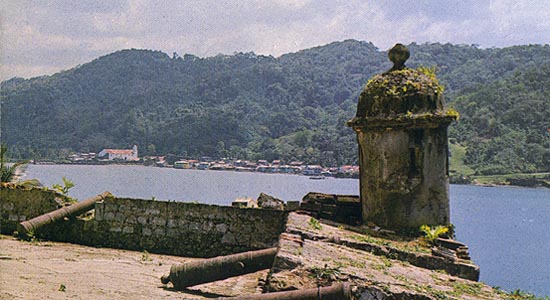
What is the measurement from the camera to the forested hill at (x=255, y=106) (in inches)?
3292

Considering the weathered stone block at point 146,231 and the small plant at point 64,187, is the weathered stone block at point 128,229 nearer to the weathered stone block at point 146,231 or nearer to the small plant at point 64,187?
the weathered stone block at point 146,231

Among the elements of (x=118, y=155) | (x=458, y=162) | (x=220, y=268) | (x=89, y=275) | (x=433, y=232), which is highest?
(x=118, y=155)

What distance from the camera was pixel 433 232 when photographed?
8820 mm

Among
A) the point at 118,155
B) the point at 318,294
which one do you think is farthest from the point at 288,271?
the point at 118,155

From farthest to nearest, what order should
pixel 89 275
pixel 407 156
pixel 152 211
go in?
1. pixel 152 211
2. pixel 407 156
3. pixel 89 275

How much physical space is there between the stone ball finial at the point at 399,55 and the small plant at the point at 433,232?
290cm

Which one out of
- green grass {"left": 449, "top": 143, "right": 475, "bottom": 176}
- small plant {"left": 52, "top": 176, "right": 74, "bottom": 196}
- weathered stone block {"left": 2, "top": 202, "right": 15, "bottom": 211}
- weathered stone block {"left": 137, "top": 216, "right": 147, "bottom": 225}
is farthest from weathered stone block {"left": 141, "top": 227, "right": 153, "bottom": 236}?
green grass {"left": 449, "top": 143, "right": 475, "bottom": 176}

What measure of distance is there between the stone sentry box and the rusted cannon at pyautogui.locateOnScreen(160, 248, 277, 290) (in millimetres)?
2614

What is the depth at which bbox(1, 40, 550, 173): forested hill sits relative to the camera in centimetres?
8362

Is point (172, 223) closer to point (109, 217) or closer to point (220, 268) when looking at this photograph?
point (109, 217)

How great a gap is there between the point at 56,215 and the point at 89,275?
11.0 ft

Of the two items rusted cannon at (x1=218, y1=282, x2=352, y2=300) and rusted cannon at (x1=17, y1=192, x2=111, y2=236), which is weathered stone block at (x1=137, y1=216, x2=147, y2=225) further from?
rusted cannon at (x1=218, y1=282, x2=352, y2=300)

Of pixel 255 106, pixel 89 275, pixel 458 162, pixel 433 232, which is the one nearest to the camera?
pixel 89 275

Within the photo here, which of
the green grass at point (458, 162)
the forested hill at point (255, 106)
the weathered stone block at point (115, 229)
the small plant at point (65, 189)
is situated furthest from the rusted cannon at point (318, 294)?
the green grass at point (458, 162)
